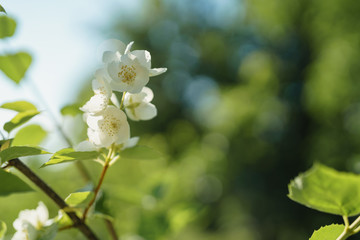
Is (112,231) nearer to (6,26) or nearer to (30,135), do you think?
(30,135)

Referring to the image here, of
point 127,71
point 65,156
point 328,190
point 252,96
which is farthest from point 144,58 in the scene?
point 252,96

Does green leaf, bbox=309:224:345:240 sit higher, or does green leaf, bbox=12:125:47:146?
green leaf, bbox=309:224:345:240

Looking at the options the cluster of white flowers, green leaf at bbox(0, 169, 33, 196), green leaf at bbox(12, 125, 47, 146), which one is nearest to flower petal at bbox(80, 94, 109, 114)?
the cluster of white flowers

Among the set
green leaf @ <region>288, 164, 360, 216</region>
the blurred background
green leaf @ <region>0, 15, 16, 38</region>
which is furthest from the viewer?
the blurred background

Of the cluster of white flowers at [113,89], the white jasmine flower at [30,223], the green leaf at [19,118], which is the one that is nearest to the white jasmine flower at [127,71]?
the cluster of white flowers at [113,89]

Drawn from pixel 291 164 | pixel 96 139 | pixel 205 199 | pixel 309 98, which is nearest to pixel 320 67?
pixel 309 98

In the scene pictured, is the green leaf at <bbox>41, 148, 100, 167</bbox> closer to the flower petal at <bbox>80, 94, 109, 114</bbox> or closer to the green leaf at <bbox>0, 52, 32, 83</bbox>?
the flower petal at <bbox>80, 94, 109, 114</bbox>
